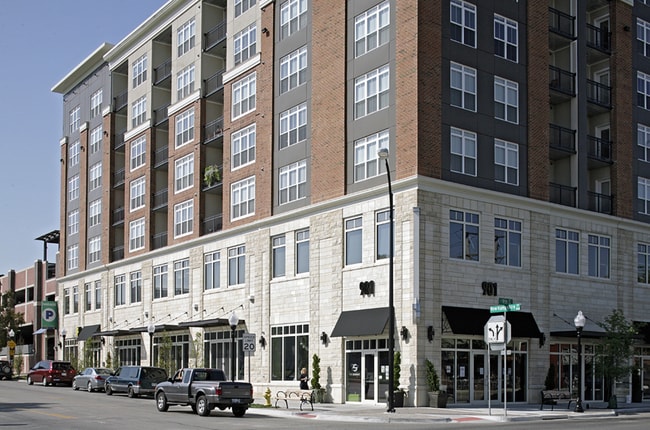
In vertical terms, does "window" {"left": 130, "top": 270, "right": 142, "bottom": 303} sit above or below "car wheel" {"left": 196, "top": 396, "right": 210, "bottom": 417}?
above

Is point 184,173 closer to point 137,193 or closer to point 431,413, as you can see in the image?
point 137,193

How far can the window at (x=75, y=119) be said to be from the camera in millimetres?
80500

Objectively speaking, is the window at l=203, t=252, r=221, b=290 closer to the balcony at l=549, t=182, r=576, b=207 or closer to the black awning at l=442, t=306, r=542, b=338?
the black awning at l=442, t=306, r=542, b=338

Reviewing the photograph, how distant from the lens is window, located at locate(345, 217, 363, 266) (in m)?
42.5

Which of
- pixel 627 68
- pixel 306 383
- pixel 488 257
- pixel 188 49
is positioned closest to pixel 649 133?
pixel 627 68

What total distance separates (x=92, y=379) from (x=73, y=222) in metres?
29.6

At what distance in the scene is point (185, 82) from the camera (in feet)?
201

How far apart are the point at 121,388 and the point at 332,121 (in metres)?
18.4

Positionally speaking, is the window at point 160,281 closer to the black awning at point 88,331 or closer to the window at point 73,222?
the black awning at point 88,331

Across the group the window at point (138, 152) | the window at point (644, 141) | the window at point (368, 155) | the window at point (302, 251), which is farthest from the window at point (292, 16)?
the window at point (138, 152)

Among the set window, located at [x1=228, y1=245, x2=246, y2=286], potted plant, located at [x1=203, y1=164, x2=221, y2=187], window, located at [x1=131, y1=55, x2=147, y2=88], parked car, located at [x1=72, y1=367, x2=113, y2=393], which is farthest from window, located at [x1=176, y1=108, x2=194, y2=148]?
parked car, located at [x1=72, y1=367, x2=113, y2=393]

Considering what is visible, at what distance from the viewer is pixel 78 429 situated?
26734 mm

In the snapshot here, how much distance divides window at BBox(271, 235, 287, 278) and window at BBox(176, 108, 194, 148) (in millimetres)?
13620

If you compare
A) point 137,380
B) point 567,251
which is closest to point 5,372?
point 137,380
